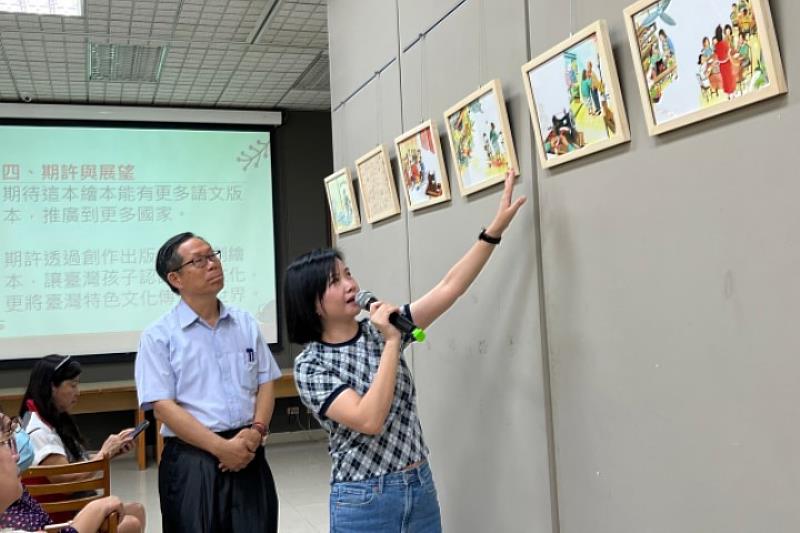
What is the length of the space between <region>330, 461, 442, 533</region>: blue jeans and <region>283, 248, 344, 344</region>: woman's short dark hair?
0.37 metres

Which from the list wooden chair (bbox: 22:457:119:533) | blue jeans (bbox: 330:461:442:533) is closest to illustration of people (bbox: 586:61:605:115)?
blue jeans (bbox: 330:461:442:533)

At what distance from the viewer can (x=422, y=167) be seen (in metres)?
2.24

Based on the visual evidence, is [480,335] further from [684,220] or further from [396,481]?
[684,220]

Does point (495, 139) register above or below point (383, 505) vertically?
Result: above

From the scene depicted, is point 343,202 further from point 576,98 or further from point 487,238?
point 576,98

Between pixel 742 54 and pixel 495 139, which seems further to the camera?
pixel 495 139

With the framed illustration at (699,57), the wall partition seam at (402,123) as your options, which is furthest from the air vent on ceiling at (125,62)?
the framed illustration at (699,57)

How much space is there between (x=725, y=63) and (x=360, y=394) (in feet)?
3.30

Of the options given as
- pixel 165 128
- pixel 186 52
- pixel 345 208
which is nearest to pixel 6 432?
pixel 345 208

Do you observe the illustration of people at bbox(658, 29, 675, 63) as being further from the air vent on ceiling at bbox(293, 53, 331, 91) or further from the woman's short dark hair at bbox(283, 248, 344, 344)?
the air vent on ceiling at bbox(293, 53, 331, 91)

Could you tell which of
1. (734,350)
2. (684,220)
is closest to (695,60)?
(684,220)

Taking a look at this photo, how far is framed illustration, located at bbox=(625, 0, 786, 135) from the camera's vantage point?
106cm

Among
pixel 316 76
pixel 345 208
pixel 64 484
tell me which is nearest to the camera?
pixel 64 484

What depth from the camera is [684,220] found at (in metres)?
1.25
